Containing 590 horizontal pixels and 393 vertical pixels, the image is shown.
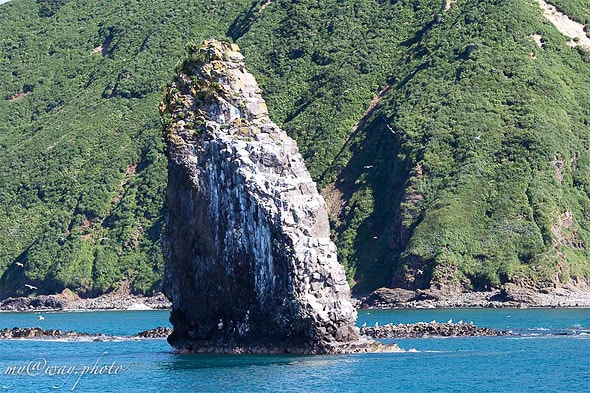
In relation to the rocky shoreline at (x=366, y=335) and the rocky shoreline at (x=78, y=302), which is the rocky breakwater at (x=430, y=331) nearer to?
the rocky shoreline at (x=366, y=335)

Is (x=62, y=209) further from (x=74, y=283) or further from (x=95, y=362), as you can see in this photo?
(x=95, y=362)

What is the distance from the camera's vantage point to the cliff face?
224 feet

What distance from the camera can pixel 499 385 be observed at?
197 ft

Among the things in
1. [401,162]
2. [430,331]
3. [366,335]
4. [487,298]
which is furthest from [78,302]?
[366,335]

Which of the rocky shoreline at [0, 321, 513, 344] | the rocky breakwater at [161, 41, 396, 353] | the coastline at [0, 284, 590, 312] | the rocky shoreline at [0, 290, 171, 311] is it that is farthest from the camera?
the rocky shoreline at [0, 290, 171, 311]

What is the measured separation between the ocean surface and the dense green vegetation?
4754cm

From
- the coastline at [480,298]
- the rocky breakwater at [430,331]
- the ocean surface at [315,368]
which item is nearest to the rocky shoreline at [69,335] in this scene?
the ocean surface at [315,368]

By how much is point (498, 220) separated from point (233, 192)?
69648 millimetres

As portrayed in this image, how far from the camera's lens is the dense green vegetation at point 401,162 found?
137000 millimetres

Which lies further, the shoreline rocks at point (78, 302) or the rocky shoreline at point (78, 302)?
the shoreline rocks at point (78, 302)

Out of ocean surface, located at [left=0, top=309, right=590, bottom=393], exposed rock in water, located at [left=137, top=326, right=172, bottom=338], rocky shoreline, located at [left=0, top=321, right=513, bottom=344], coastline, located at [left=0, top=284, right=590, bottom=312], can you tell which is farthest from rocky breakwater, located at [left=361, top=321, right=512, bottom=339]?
coastline, located at [left=0, top=284, right=590, bottom=312]

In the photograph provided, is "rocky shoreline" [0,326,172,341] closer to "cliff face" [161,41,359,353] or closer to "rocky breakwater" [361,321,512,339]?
"rocky breakwater" [361,321,512,339]

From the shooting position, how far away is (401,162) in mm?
152750

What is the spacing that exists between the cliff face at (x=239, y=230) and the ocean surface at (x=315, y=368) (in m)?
1.90
